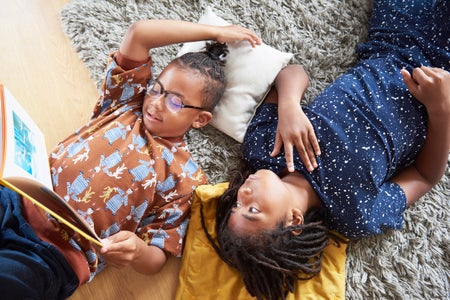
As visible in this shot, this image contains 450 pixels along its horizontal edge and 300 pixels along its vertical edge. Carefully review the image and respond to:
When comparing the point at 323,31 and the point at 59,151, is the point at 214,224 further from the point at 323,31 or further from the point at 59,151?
the point at 323,31

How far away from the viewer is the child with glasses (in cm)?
98

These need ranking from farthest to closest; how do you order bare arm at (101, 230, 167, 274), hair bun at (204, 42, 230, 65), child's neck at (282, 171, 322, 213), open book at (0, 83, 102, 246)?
hair bun at (204, 42, 230, 65)
child's neck at (282, 171, 322, 213)
bare arm at (101, 230, 167, 274)
open book at (0, 83, 102, 246)

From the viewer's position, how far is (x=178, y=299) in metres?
1.13

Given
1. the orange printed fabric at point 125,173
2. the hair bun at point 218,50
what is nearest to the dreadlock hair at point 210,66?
the hair bun at point 218,50

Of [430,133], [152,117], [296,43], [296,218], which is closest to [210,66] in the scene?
[152,117]

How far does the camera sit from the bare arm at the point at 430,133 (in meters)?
1.08

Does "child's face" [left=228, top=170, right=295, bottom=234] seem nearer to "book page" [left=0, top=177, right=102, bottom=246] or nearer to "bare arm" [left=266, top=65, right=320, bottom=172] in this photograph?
"bare arm" [left=266, top=65, right=320, bottom=172]

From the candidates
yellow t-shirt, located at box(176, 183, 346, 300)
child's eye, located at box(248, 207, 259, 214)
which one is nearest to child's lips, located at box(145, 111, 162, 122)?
yellow t-shirt, located at box(176, 183, 346, 300)

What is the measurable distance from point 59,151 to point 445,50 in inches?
41.8

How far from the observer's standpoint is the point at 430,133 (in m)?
1.12

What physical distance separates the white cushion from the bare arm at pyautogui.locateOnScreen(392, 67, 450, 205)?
1.21ft

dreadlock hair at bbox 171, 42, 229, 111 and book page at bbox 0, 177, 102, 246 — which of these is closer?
book page at bbox 0, 177, 102, 246

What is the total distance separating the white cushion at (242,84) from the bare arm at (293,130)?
0.08m

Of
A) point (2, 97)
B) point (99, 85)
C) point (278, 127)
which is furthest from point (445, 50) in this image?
point (2, 97)
